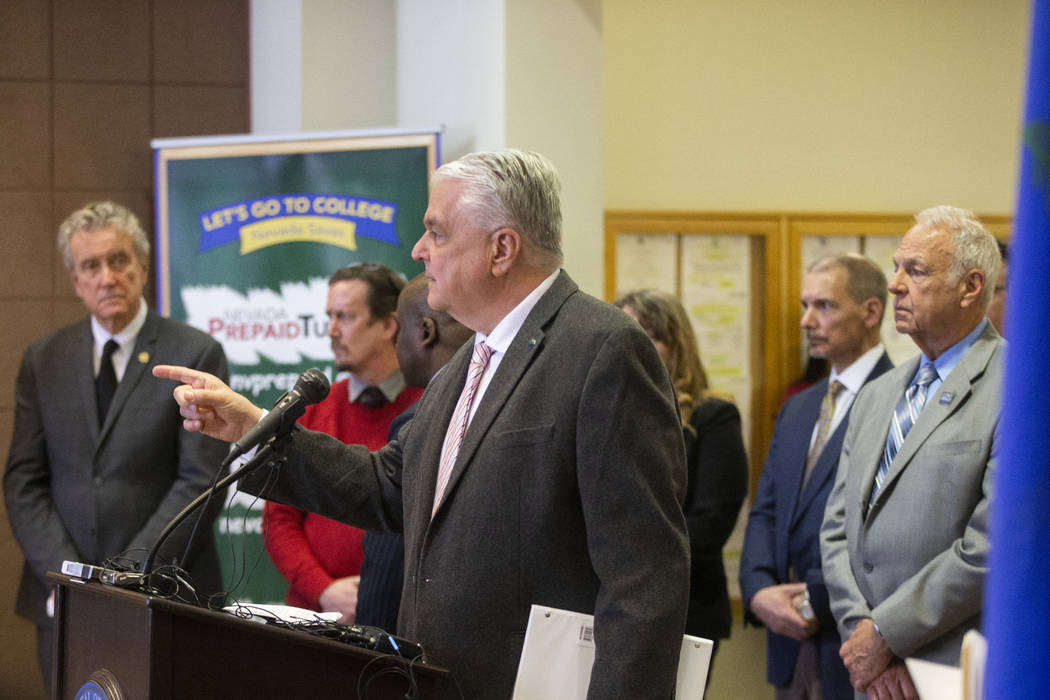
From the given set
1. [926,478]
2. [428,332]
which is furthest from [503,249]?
[926,478]

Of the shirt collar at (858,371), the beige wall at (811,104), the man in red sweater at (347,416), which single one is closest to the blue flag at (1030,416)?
the man in red sweater at (347,416)

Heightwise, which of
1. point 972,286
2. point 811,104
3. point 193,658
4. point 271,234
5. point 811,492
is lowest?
point 811,492

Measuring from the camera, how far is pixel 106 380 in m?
3.58

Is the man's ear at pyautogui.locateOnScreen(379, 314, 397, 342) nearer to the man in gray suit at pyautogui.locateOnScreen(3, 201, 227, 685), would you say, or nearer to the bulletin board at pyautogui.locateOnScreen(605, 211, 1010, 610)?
the man in gray suit at pyautogui.locateOnScreen(3, 201, 227, 685)

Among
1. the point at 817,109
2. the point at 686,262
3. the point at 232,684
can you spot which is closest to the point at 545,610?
the point at 232,684

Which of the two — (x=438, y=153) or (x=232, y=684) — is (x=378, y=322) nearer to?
(x=438, y=153)

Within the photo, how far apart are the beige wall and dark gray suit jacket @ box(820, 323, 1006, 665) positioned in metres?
2.58

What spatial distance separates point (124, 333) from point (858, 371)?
7.98ft

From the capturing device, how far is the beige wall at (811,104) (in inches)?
201

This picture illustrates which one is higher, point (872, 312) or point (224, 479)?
point (872, 312)

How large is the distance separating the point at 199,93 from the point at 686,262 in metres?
2.56

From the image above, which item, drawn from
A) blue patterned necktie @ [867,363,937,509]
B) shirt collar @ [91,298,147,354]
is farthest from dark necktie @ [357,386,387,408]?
blue patterned necktie @ [867,363,937,509]

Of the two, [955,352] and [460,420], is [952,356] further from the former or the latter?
[460,420]

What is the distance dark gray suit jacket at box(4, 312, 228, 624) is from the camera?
3414mm
